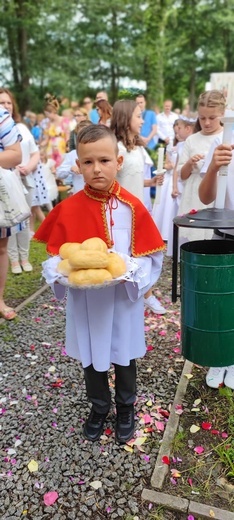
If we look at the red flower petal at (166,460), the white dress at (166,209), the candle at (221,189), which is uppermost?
the candle at (221,189)

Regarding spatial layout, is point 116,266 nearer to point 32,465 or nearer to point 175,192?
point 32,465

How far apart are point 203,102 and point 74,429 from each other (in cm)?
247

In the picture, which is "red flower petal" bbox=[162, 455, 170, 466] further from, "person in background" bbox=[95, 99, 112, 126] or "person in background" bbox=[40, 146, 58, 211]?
"person in background" bbox=[40, 146, 58, 211]

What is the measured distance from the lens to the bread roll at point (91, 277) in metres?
1.67

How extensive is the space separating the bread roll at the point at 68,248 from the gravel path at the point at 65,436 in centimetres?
112

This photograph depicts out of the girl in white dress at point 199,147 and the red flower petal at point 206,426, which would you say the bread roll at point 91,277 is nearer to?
the red flower petal at point 206,426

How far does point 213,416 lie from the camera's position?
2479 millimetres

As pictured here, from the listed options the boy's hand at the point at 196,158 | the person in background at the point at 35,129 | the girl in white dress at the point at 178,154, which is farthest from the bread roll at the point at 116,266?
the person in background at the point at 35,129

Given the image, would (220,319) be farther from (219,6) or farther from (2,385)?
(219,6)

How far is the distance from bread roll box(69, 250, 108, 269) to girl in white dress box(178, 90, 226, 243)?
2.04m

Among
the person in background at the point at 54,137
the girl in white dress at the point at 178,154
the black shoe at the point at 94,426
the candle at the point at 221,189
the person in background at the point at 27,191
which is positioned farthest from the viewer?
the person in background at the point at 54,137

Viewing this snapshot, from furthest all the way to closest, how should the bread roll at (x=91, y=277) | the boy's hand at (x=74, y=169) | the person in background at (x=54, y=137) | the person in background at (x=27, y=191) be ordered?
the person in background at (x=54, y=137) < the person in background at (x=27, y=191) < the boy's hand at (x=74, y=169) < the bread roll at (x=91, y=277)

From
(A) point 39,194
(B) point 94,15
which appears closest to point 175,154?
(A) point 39,194

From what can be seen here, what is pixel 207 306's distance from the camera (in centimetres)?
213
